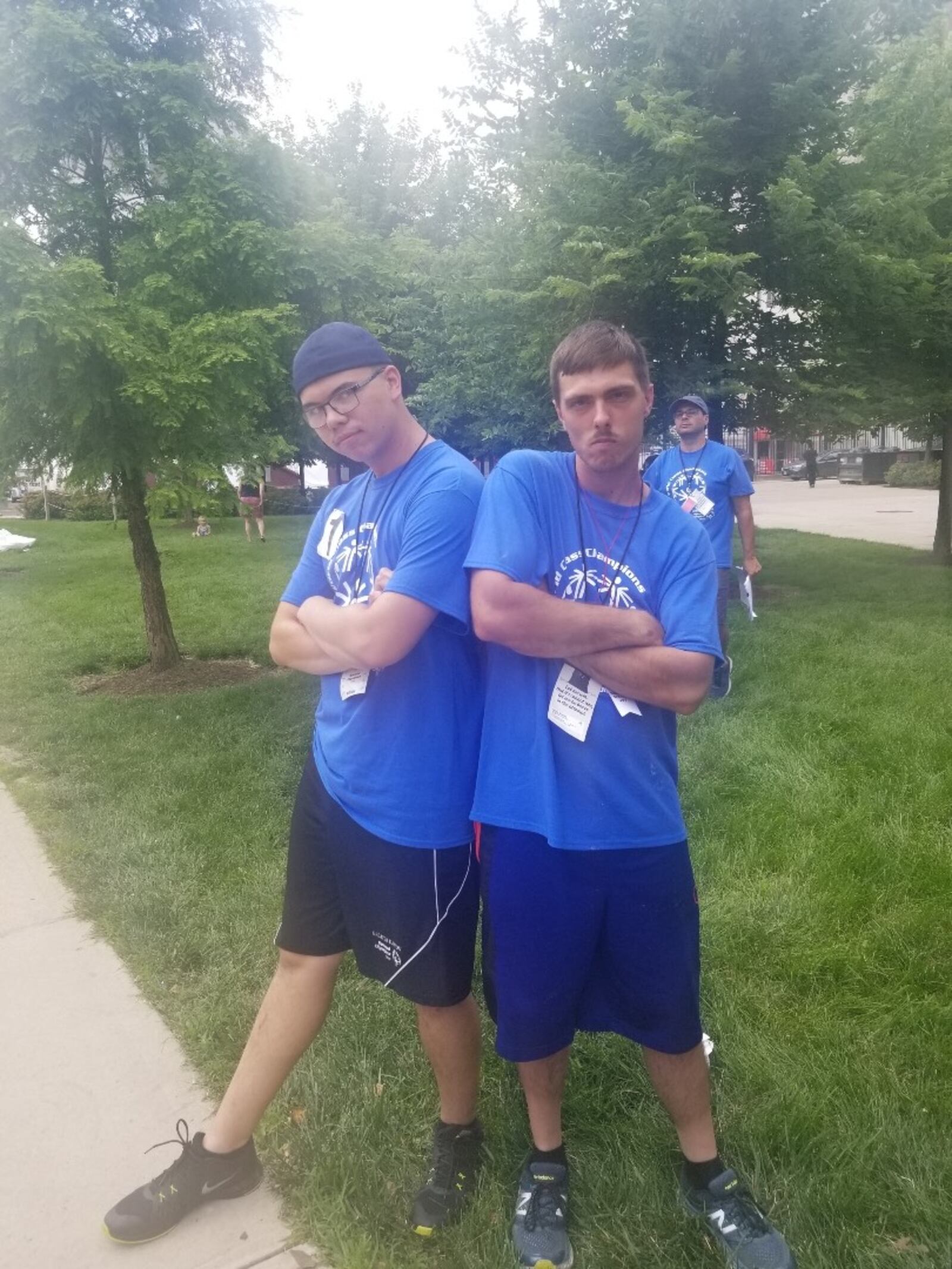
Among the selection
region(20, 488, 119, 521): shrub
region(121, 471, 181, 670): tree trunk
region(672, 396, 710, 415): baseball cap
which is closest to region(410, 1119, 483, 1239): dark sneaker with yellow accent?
region(672, 396, 710, 415): baseball cap

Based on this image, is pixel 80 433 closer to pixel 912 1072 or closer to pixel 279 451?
pixel 279 451

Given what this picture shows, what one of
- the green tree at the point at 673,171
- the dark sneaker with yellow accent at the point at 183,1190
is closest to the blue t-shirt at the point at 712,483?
the green tree at the point at 673,171

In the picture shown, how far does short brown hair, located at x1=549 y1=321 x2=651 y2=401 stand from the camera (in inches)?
80.0

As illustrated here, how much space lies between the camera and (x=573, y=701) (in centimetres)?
205

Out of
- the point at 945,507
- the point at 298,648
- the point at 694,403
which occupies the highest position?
the point at 694,403

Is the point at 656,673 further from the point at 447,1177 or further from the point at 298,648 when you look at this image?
the point at 447,1177

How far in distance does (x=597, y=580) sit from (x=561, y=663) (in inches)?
7.0

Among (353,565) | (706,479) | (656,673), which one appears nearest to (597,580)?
(656,673)

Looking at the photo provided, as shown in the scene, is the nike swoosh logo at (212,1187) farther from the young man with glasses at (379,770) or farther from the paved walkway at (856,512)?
the paved walkway at (856,512)

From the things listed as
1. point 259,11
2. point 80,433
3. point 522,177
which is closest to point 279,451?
point 80,433

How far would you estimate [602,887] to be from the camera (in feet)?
6.75

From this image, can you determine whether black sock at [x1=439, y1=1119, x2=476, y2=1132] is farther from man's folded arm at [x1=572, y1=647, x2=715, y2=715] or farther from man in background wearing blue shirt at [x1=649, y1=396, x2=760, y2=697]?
man in background wearing blue shirt at [x1=649, y1=396, x2=760, y2=697]

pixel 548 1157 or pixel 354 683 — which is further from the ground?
pixel 354 683

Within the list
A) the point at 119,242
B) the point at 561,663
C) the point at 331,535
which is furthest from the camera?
the point at 119,242
